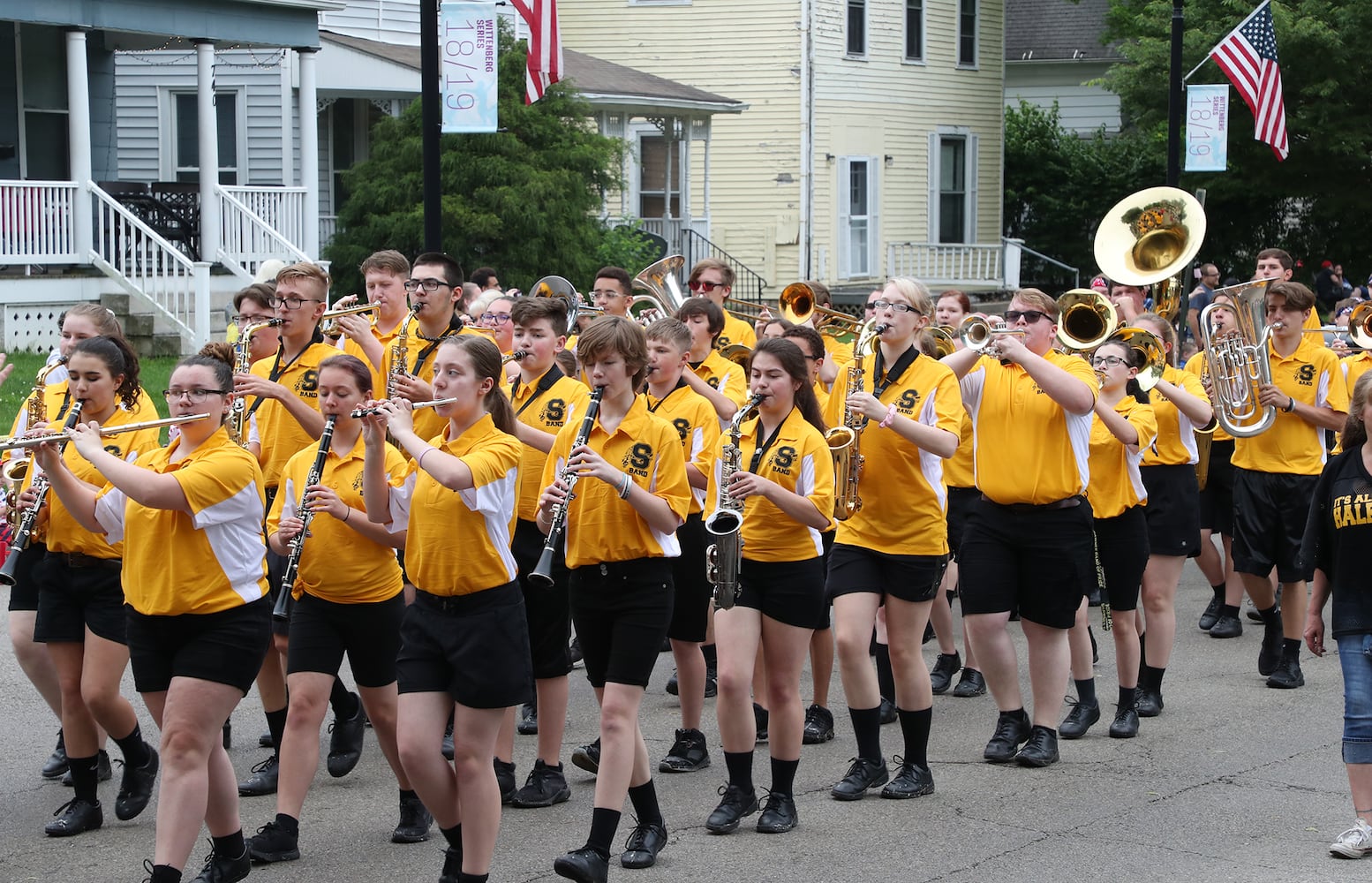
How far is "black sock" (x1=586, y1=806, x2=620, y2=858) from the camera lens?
5664 mm

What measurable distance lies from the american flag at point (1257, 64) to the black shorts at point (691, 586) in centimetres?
1427

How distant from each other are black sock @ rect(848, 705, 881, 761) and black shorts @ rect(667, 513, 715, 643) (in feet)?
2.50

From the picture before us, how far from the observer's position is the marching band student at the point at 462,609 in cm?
539

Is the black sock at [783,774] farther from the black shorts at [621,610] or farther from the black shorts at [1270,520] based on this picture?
the black shorts at [1270,520]

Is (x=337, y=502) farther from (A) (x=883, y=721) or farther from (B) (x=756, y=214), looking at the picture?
(B) (x=756, y=214)

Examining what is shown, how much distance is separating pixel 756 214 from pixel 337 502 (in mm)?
24336

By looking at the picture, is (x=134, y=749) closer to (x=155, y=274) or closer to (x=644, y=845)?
(x=644, y=845)

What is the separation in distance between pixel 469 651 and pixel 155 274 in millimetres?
14684

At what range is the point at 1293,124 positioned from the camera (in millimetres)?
29375

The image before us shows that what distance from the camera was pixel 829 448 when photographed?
6566 mm

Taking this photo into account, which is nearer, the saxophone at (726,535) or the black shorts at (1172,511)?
the saxophone at (726,535)

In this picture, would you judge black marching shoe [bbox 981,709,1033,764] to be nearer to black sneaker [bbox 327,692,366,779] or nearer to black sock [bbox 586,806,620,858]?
black sock [bbox 586,806,620,858]

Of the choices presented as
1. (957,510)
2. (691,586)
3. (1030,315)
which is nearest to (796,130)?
(957,510)

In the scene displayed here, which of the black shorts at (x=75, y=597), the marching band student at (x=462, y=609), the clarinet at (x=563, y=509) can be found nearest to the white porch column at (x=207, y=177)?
the black shorts at (x=75, y=597)
